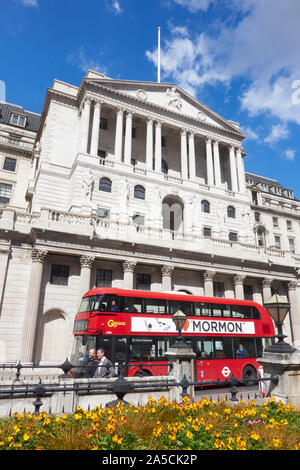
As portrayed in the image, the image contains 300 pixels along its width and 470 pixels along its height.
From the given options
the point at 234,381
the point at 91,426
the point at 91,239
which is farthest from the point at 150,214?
the point at 91,426

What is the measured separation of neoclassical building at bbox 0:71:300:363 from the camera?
23453 mm

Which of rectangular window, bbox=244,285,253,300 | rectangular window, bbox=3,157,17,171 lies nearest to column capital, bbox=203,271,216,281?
rectangular window, bbox=244,285,253,300

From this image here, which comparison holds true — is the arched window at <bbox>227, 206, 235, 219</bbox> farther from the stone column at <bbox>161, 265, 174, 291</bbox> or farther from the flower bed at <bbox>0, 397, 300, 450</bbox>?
the flower bed at <bbox>0, 397, 300, 450</bbox>

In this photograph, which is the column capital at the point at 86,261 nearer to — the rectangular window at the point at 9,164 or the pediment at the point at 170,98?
the pediment at the point at 170,98

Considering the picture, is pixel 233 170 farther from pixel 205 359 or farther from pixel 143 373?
pixel 143 373

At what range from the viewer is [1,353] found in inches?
838

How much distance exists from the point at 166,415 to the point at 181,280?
853 inches

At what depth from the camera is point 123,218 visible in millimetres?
31375

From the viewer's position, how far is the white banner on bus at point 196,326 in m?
17.1

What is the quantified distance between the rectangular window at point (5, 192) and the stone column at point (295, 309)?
37.7 m

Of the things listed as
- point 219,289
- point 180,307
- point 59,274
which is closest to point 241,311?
point 180,307

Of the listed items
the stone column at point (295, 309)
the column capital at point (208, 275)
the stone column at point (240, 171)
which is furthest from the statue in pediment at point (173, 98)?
the stone column at point (295, 309)

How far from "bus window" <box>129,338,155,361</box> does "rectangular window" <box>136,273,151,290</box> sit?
1096 centimetres

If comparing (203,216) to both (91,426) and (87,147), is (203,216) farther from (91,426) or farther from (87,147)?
(91,426)
